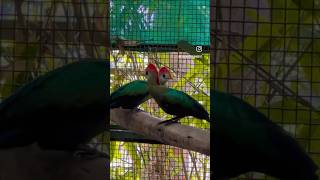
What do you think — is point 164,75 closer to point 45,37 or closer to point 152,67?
point 152,67

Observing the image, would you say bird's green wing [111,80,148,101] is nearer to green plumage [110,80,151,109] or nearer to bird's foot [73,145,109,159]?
green plumage [110,80,151,109]

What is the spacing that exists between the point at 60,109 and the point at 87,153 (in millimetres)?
403

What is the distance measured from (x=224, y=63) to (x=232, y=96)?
252mm

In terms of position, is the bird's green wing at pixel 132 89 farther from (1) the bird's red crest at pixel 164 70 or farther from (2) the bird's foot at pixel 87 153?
(2) the bird's foot at pixel 87 153

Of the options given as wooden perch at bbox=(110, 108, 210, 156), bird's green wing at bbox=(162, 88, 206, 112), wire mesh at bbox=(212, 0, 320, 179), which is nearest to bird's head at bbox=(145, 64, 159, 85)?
bird's green wing at bbox=(162, 88, 206, 112)

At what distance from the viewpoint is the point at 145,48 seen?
4188 mm

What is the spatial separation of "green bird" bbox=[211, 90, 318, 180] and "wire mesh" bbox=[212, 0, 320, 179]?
0.07 m

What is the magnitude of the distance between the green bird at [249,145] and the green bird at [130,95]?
0.61 m

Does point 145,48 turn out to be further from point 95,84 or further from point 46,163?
point 46,163

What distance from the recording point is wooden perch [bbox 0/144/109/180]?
4.07 metres

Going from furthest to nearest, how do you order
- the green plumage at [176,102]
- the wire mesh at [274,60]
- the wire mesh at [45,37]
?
the green plumage at [176,102] < the wire mesh at [45,37] < the wire mesh at [274,60]

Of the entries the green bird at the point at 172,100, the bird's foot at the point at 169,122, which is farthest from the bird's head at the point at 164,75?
the bird's foot at the point at 169,122

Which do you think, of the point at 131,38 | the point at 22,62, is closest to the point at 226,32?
the point at 131,38

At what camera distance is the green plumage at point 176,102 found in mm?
4160
